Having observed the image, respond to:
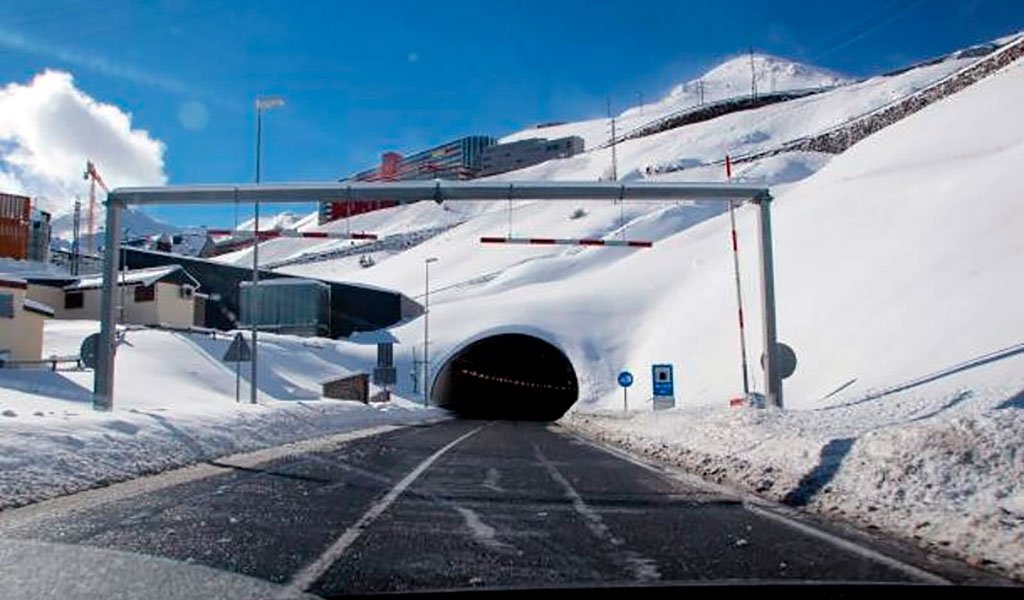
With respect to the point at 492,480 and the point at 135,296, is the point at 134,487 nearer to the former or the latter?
the point at 492,480

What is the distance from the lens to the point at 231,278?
2808 inches

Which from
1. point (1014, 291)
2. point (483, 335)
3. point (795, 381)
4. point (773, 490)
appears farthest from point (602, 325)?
point (773, 490)

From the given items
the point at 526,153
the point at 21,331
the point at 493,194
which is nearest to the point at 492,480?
the point at 493,194

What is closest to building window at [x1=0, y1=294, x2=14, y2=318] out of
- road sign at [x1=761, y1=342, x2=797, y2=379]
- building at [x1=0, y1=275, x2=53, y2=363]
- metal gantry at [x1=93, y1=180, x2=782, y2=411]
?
building at [x1=0, y1=275, x2=53, y2=363]

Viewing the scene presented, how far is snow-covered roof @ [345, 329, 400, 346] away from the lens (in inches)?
2539

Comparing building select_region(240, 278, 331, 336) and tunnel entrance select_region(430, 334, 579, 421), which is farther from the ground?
building select_region(240, 278, 331, 336)

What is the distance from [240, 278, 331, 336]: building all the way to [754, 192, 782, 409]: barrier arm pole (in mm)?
49427

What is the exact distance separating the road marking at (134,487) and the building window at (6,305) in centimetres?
2803

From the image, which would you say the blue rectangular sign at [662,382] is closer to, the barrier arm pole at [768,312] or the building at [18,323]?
the barrier arm pole at [768,312]

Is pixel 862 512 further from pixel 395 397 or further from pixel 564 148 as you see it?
→ pixel 564 148

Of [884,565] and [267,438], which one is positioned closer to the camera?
[884,565]

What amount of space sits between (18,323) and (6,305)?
1.22 meters

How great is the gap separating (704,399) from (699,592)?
2794 centimetres

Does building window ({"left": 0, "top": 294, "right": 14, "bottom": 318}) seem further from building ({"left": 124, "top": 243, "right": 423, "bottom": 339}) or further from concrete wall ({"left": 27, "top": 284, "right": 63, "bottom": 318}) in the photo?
building ({"left": 124, "top": 243, "right": 423, "bottom": 339})
